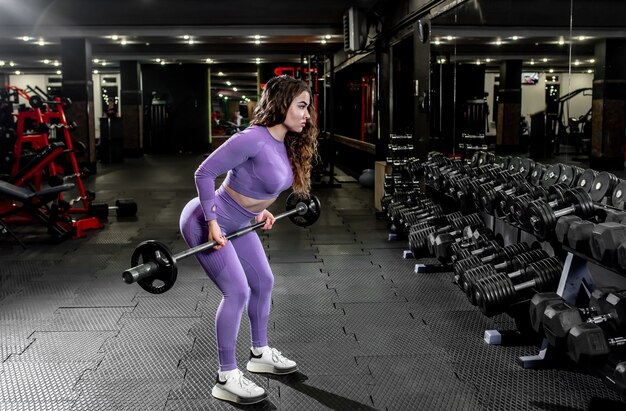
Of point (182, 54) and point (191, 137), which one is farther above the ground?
point (182, 54)

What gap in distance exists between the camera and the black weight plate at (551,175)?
127 inches

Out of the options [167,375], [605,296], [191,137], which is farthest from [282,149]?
[191,137]

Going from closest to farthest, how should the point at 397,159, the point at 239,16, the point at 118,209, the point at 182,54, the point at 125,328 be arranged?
the point at 125,328 → the point at 397,159 → the point at 118,209 → the point at 239,16 → the point at 182,54

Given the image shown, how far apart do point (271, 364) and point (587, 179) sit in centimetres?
165

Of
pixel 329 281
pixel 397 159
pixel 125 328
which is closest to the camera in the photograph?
pixel 125 328

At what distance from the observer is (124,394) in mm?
2334

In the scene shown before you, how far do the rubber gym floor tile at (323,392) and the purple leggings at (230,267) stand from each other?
25 cm

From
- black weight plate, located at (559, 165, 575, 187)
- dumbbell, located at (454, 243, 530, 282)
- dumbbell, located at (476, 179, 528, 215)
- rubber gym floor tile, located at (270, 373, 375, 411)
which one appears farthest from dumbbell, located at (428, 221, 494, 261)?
rubber gym floor tile, located at (270, 373, 375, 411)

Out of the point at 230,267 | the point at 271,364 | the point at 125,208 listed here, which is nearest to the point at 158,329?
the point at 271,364

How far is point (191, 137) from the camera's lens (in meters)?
17.2

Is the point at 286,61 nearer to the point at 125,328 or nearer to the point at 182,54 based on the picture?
the point at 182,54

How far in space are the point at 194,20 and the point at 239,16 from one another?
25.5 inches

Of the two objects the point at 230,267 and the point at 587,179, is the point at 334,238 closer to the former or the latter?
the point at 587,179

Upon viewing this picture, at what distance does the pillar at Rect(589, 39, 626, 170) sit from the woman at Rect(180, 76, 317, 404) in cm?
149
